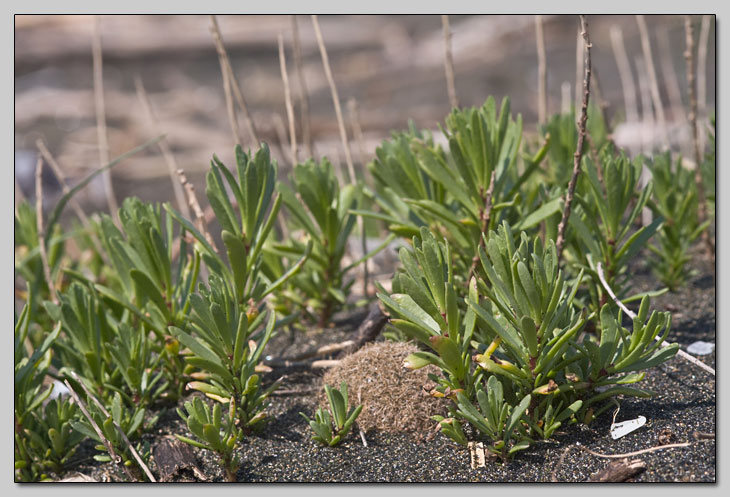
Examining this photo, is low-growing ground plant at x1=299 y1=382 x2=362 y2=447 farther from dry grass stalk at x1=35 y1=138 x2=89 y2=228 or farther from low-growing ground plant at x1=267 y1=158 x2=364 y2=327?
dry grass stalk at x1=35 y1=138 x2=89 y2=228

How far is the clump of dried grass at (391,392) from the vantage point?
1.71m

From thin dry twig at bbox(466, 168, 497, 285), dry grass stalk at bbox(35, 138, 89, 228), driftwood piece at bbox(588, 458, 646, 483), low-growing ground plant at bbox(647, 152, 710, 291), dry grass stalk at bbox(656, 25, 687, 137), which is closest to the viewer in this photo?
driftwood piece at bbox(588, 458, 646, 483)

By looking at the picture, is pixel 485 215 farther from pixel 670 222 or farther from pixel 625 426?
pixel 670 222

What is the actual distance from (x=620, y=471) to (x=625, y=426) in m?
0.15

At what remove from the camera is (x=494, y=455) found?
5.12ft

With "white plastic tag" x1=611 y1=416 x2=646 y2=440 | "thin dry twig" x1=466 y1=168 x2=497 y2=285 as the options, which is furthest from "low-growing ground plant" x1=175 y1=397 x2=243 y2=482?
"white plastic tag" x1=611 y1=416 x2=646 y2=440

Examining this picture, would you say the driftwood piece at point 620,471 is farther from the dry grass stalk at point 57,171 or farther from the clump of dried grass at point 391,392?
the dry grass stalk at point 57,171

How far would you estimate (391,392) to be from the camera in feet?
5.68

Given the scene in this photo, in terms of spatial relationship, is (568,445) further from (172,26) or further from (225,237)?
(172,26)

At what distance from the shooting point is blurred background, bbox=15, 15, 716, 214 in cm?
641

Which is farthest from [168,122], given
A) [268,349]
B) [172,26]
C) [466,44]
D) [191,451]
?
[191,451]

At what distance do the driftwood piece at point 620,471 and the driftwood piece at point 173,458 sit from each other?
88 cm

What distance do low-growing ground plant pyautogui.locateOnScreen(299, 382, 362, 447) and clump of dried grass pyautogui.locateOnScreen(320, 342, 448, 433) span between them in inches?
2.5

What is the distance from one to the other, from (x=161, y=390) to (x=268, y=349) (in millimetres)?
394
